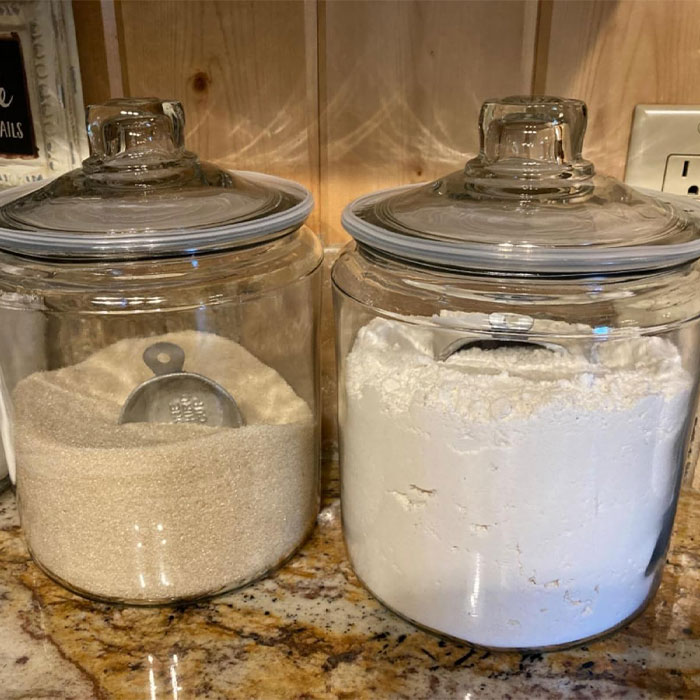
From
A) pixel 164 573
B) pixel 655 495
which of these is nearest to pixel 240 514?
pixel 164 573

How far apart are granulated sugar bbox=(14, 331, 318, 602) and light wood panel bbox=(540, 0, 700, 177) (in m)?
0.41

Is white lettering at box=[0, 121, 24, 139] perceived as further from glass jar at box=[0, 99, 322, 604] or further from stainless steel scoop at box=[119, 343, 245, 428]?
stainless steel scoop at box=[119, 343, 245, 428]

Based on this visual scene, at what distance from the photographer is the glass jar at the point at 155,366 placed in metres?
0.53

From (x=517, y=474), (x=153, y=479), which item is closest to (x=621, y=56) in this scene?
(x=517, y=474)

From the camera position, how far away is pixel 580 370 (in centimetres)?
47

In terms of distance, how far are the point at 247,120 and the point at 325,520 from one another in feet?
1.37

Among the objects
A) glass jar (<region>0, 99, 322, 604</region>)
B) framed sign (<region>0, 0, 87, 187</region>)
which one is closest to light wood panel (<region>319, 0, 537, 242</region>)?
glass jar (<region>0, 99, 322, 604</region>)

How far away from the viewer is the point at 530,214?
0.48m

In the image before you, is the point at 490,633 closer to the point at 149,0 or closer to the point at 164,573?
the point at 164,573

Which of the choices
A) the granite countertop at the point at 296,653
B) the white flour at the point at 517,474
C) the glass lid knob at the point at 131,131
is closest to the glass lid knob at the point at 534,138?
the white flour at the point at 517,474

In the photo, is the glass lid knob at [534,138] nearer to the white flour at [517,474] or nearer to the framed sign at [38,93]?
the white flour at [517,474]

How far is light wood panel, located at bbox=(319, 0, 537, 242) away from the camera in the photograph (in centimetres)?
69

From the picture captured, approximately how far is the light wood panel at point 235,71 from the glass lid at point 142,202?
0.44ft

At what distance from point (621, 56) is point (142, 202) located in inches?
18.4
